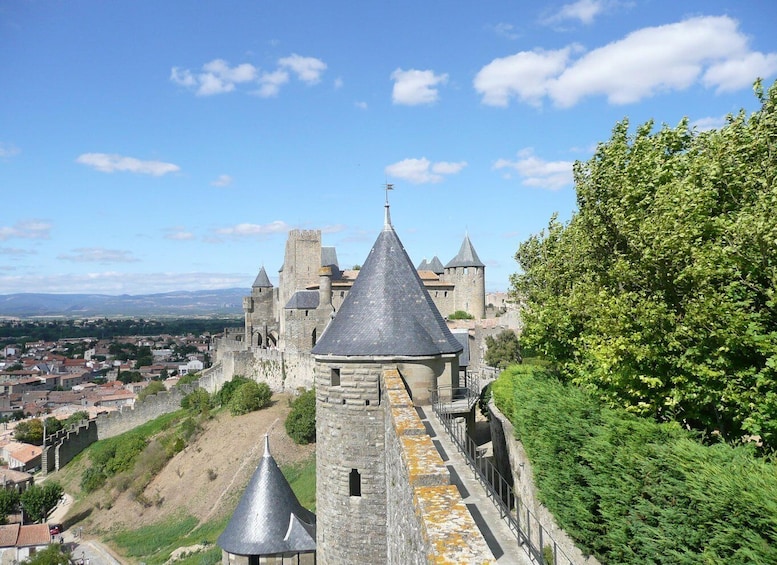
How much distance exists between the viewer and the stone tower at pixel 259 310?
5453 centimetres

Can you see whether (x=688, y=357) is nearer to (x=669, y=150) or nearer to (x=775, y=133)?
(x=775, y=133)

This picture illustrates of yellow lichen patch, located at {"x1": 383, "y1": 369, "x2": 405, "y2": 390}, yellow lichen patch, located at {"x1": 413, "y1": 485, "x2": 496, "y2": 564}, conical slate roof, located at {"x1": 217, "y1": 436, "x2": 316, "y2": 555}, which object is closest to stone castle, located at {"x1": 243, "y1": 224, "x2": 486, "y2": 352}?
conical slate roof, located at {"x1": 217, "y1": 436, "x2": 316, "y2": 555}

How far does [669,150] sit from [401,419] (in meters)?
9.80

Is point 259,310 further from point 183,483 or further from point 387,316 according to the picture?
point 387,316

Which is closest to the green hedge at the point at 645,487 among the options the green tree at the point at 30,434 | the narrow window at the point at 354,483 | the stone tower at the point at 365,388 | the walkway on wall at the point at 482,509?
the walkway on wall at the point at 482,509

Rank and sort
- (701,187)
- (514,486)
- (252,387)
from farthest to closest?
(252,387)
(514,486)
(701,187)

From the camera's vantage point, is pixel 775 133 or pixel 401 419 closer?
pixel 401 419

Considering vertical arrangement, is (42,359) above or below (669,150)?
below

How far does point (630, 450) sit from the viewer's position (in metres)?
7.92

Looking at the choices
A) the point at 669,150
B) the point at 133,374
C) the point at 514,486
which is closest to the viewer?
the point at 669,150

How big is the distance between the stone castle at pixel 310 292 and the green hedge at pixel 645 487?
104 ft

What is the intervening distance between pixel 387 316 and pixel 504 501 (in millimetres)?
4164

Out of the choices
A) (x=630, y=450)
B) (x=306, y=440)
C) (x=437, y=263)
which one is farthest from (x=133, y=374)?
(x=630, y=450)

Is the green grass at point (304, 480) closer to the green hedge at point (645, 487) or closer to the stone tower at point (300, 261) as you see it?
the green hedge at point (645, 487)
